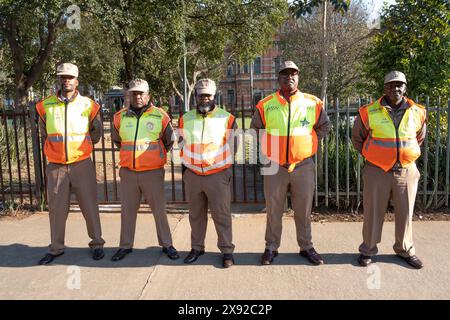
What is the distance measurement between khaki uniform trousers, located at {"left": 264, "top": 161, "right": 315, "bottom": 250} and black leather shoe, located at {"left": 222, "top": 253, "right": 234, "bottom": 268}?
0.40 m

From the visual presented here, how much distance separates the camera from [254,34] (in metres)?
15.0

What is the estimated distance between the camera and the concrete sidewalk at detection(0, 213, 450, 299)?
363 centimetres

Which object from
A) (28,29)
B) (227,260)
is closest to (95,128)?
(227,260)

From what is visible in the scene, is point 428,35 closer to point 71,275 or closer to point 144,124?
point 144,124

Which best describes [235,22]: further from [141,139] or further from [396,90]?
[396,90]

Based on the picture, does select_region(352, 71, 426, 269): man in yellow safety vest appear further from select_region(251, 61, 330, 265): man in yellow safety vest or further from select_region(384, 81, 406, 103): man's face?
select_region(251, 61, 330, 265): man in yellow safety vest

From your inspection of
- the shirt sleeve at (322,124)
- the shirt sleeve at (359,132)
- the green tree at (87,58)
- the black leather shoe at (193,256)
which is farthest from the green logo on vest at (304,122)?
the green tree at (87,58)

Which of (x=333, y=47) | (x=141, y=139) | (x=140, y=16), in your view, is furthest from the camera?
(x=333, y=47)

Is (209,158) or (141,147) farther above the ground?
(141,147)

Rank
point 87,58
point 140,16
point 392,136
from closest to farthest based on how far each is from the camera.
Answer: point 392,136, point 140,16, point 87,58

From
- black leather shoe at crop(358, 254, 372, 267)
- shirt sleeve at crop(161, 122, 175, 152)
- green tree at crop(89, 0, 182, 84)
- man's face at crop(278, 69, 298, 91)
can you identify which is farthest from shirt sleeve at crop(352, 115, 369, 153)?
green tree at crop(89, 0, 182, 84)

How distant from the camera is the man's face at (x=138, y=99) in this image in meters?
4.24

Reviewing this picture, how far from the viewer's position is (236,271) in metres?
4.05

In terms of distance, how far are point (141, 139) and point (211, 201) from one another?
95cm
